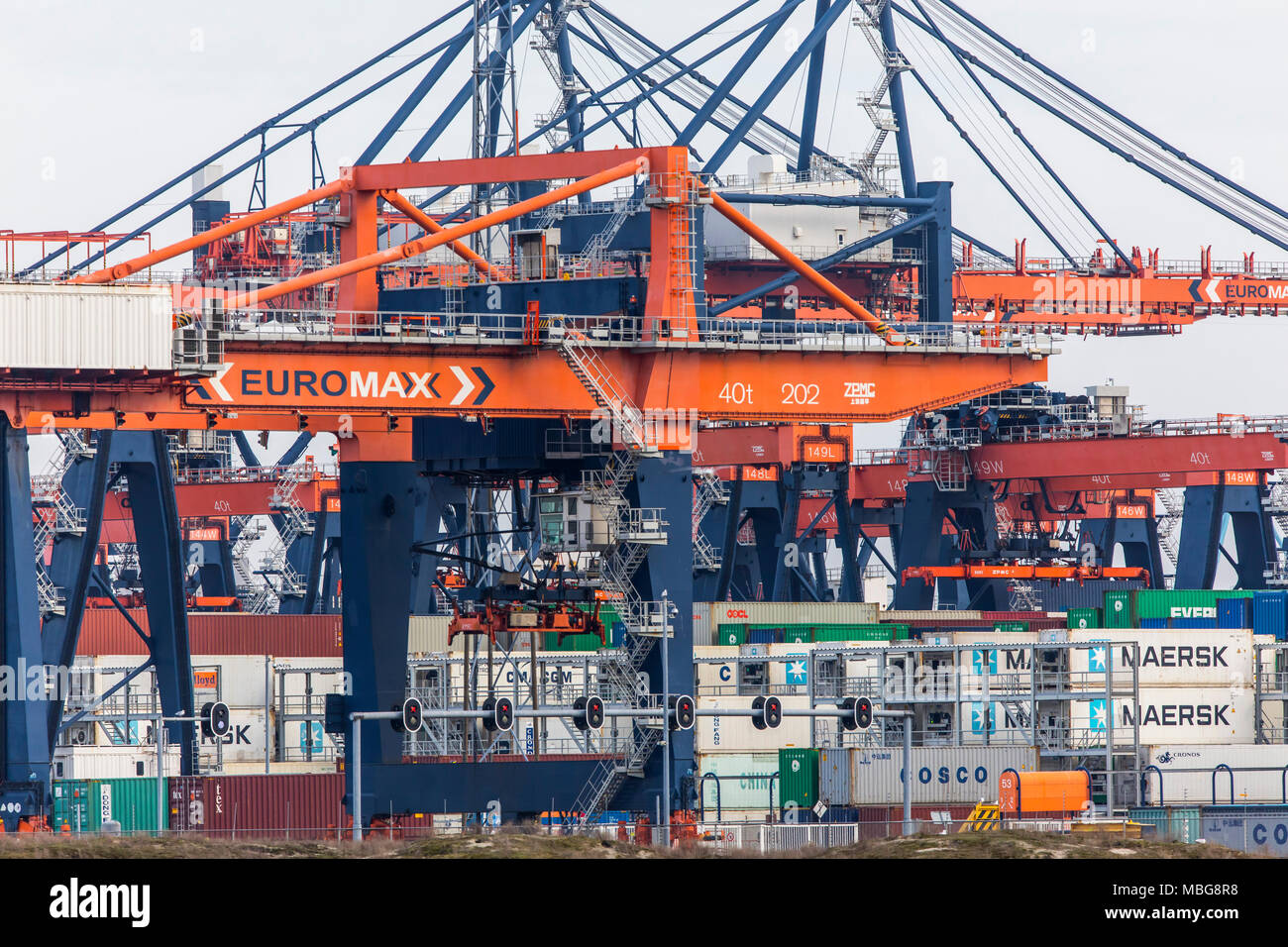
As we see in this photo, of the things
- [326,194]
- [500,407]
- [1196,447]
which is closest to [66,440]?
[326,194]

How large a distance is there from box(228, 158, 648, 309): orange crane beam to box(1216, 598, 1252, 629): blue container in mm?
32843

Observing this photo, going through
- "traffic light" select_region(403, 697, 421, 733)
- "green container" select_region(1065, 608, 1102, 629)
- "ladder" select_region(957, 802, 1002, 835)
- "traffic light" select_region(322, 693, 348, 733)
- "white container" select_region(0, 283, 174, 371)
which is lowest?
"ladder" select_region(957, 802, 1002, 835)

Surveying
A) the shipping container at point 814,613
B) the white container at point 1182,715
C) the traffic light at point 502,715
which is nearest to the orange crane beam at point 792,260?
the white container at point 1182,715

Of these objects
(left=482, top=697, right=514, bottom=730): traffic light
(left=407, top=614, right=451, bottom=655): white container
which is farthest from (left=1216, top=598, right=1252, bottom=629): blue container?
(left=482, top=697, right=514, bottom=730): traffic light

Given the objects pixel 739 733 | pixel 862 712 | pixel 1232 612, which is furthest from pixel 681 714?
pixel 1232 612

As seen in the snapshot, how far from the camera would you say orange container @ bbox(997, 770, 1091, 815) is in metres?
60.7

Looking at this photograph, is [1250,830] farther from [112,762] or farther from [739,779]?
[112,762]

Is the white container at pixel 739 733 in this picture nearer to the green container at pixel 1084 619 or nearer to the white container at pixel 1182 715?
the white container at pixel 1182 715

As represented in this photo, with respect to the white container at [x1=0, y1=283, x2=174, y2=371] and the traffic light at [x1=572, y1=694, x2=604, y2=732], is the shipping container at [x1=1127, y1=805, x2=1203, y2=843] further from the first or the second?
the white container at [x1=0, y1=283, x2=174, y2=371]

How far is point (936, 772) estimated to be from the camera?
65.6m

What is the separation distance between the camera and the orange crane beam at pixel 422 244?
62.0 m
